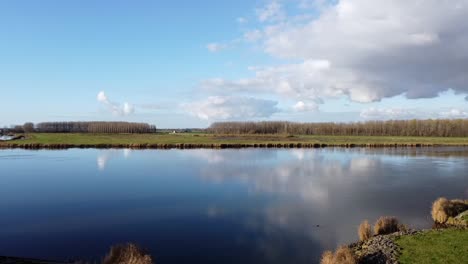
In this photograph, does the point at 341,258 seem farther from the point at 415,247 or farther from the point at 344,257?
the point at 415,247

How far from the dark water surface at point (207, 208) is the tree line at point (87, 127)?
12777 centimetres

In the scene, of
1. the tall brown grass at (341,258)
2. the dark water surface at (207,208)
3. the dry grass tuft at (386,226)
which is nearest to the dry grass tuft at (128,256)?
the dark water surface at (207,208)

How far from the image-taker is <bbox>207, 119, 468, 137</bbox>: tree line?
125 meters

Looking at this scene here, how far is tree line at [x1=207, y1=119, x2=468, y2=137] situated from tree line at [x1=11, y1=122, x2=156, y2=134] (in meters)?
32.3

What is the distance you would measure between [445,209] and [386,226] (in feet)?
12.5

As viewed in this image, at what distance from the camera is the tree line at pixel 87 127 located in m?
155

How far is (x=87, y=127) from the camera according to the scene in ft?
536

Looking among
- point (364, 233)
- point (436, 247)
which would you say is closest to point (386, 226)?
point (364, 233)

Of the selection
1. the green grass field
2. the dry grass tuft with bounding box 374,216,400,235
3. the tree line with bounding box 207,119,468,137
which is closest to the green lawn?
the dry grass tuft with bounding box 374,216,400,235

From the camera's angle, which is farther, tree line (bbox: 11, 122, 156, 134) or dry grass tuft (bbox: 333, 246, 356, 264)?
tree line (bbox: 11, 122, 156, 134)

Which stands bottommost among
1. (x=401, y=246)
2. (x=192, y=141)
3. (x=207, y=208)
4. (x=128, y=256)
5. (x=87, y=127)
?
(x=207, y=208)

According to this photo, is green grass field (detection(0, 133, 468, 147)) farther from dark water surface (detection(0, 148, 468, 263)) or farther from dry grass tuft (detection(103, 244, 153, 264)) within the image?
dry grass tuft (detection(103, 244, 153, 264))

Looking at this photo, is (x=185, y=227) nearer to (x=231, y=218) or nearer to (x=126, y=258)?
(x=231, y=218)

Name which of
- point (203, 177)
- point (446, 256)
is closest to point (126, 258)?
point (446, 256)
